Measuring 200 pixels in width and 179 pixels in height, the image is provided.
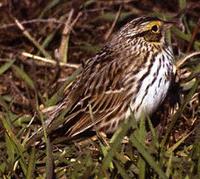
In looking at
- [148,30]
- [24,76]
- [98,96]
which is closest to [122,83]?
[98,96]

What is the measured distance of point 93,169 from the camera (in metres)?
3.66

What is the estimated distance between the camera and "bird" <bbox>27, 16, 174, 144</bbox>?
4.35 meters

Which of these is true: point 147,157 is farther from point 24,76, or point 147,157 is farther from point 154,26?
point 24,76

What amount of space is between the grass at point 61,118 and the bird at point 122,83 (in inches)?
4.3

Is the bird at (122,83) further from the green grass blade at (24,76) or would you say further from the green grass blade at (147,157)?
the green grass blade at (147,157)

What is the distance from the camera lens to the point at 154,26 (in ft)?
14.8

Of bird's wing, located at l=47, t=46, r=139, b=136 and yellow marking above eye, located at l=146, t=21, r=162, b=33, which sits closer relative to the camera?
bird's wing, located at l=47, t=46, r=139, b=136

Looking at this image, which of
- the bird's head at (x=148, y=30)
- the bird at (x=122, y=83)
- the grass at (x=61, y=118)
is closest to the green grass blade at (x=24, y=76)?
the grass at (x=61, y=118)

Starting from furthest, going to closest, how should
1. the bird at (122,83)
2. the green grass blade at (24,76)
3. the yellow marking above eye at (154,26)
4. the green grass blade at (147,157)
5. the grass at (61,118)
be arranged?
1. the green grass blade at (24,76)
2. the yellow marking above eye at (154,26)
3. the bird at (122,83)
4. the grass at (61,118)
5. the green grass blade at (147,157)

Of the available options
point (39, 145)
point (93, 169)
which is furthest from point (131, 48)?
point (93, 169)

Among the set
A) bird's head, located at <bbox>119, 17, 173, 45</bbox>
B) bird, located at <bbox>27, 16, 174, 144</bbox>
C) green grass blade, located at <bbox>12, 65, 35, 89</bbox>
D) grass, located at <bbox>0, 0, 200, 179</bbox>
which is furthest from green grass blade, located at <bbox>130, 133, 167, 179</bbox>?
green grass blade, located at <bbox>12, 65, 35, 89</bbox>

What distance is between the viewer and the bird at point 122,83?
435 centimetres

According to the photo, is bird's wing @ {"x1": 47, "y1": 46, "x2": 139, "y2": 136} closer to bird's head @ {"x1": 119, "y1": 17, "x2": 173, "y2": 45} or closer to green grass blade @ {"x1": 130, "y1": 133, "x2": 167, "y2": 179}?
bird's head @ {"x1": 119, "y1": 17, "x2": 173, "y2": 45}

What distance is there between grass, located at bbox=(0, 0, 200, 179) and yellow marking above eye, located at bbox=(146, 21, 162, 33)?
12.3 inches
